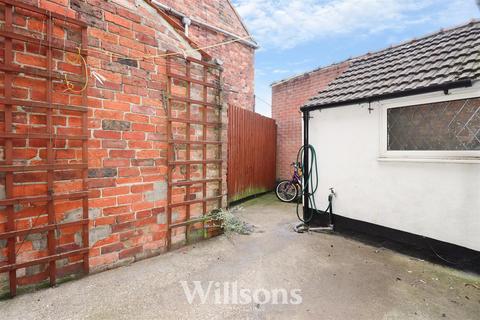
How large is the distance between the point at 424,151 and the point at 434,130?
12.9 inches

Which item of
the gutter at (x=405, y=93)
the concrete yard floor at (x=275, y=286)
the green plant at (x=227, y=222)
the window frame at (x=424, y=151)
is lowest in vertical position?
the concrete yard floor at (x=275, y=286)

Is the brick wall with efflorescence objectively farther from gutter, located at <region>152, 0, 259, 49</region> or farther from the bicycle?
the bicycle

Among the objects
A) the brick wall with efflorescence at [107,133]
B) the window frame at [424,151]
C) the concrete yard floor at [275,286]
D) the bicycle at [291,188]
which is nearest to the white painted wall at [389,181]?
the window frame at [424,151]

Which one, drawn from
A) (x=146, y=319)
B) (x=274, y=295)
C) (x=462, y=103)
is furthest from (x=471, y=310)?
(x=146, y=319)

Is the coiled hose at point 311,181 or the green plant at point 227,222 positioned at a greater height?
the coiled hose at point 311,181

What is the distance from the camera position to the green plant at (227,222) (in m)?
3.91

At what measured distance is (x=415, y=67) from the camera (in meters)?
3.82

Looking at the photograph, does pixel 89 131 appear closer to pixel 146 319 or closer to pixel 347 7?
pixel 146 319

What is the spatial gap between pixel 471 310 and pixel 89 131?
4.12 m

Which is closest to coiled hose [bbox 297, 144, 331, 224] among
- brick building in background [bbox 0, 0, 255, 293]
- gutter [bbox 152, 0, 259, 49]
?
brick building in background [bbox 0, 0, 255, 293]

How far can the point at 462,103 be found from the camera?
306 cm

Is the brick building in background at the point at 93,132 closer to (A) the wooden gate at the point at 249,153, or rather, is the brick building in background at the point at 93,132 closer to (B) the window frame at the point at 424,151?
(A) the wooden gate at the point at 249,153

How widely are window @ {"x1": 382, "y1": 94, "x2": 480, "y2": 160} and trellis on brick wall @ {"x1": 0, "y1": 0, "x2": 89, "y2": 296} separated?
4194 mm

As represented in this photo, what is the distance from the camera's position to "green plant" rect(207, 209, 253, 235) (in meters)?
3.91
